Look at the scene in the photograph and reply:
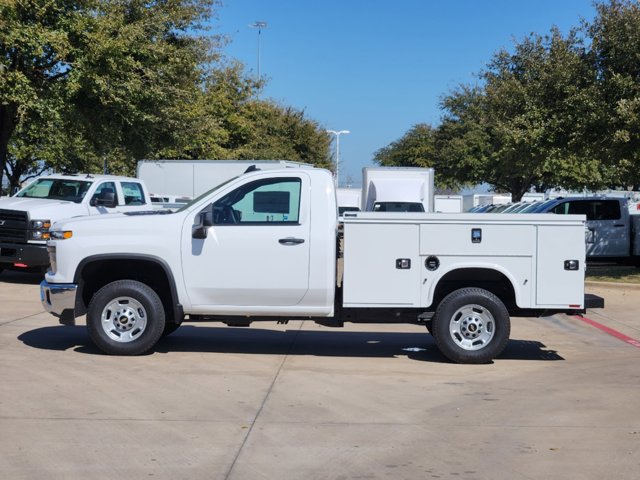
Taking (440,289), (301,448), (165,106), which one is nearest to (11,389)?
(301,448)

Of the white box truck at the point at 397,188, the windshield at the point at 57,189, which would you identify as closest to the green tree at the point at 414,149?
the white box truck at the point at 397,188

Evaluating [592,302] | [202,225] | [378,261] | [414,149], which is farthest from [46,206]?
[414,149]

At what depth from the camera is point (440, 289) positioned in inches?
367

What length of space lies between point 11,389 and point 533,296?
17.8ft

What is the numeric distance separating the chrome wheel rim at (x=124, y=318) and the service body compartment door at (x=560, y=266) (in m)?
4.38

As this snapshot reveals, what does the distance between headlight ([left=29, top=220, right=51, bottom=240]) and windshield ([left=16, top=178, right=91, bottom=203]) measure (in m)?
1.18

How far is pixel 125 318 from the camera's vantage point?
912 cm

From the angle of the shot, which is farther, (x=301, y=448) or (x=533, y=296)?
(x=533, y=296)

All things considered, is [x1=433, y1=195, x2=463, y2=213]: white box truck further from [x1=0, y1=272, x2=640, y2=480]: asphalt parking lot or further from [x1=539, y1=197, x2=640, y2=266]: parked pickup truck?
[x1=0, y1=272, x2=640, y2=480]: asphalt parking lot

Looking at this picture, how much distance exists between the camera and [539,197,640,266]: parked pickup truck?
867 inches

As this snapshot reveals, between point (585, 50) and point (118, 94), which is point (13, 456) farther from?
point (585, 50)

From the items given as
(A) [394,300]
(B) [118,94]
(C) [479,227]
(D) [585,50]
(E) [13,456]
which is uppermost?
(D) [585,50]

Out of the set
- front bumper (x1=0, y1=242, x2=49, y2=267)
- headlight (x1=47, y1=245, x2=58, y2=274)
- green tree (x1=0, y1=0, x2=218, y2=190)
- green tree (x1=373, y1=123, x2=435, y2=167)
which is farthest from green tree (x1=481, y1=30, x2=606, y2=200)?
green tree (x1=373, y1=123, x2=435, y2=167)

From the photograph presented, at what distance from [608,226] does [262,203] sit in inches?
607
